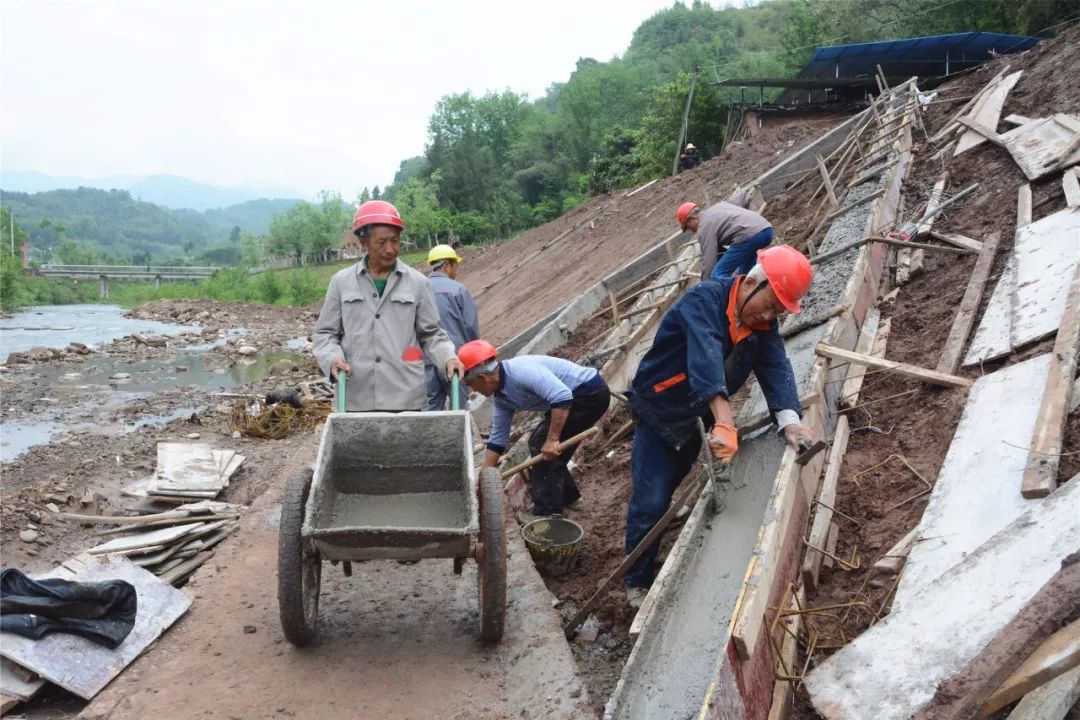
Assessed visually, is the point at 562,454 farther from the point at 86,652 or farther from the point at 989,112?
the point at 989,112

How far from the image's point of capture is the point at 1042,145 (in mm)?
7355

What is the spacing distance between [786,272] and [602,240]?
41.6 feet

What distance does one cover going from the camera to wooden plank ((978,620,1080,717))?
2145mm

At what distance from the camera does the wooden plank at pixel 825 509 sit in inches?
143

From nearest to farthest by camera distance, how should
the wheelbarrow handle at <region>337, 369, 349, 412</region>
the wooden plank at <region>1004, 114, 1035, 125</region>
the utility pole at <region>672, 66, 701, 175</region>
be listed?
the wheelbarrow handle at <region>337, 369, 349, 412</region> → the wooden plank at <region>1004, 114, 1035, 125</region> → the utility pole at <region>672, 66, 701, 175</region>

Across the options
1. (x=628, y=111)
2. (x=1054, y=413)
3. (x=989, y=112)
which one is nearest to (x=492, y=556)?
(x=1054, y=413)

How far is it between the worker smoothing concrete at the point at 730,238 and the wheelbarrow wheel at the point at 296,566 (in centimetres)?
345

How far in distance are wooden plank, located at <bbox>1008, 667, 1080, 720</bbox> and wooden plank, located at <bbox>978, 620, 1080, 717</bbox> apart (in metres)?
0.06

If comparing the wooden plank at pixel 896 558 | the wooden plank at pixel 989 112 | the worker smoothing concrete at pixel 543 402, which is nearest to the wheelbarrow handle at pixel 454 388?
the worker smoothing concrete at pixel 543 402

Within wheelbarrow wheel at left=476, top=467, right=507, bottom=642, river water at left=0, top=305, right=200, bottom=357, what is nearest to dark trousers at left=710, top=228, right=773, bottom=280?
wheelbarrow wheel at left=476, top=467, right=507, bottom=642

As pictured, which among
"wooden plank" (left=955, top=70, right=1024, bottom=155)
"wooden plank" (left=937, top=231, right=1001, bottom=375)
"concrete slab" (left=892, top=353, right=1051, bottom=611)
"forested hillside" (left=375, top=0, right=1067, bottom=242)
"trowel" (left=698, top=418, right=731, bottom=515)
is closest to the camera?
"concrete slab" (left=892, top=353, right=1051, bottom=611)

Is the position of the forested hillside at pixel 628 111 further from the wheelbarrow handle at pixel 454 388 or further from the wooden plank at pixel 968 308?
the wheelbarrow handle at pixel 454 388

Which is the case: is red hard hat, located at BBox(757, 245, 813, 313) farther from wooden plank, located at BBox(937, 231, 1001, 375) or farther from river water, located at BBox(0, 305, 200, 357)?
river water, located at BBox(0, 305, 200, 357)

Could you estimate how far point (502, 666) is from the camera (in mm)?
3613
